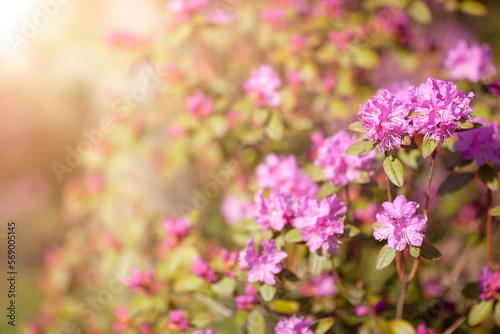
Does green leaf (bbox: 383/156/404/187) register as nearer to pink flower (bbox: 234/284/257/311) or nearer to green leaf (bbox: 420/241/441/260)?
green leaf (bbox: 420/241/441/260)

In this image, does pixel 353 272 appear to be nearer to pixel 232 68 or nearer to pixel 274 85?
pixel 274 85

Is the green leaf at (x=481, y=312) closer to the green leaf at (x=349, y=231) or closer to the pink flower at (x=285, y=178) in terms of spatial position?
the green leaf at (x=349, y=231)

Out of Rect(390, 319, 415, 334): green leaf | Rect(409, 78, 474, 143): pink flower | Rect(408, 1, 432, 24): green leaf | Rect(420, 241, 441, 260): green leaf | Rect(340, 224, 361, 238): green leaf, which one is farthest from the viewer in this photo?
Rect(408, 1, 432, 24): green leaf

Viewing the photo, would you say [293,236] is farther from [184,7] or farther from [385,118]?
[184,7]

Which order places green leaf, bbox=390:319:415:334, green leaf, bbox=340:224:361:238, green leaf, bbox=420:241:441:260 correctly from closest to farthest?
1. green leaf, bbox=420:241:441:260
2. green leaf, bbox=340:224:361:238
3. green leaf, bbox=390:319:415:334

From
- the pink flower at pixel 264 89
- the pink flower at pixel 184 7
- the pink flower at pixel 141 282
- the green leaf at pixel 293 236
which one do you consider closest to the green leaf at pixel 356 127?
the green leaf at pixel 293 236

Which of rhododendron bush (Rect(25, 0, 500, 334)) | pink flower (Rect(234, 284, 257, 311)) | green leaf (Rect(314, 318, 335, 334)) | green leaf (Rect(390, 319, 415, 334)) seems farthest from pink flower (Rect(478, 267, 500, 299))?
pink flower (Rect(234, 284, 257, 311))

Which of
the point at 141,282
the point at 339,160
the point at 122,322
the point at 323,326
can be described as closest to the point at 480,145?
the point at 339,160
